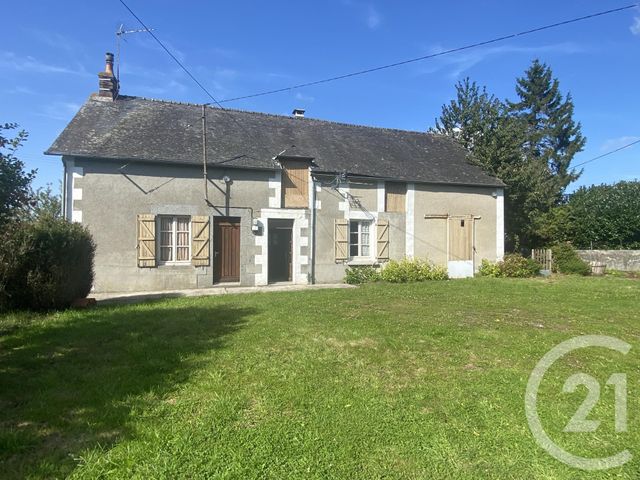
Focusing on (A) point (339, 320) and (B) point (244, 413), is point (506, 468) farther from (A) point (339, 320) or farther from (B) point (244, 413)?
(A) point (339, 320)

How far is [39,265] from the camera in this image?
764cm

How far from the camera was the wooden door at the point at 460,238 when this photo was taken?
15.3 m

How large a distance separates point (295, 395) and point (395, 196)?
38.2 ft

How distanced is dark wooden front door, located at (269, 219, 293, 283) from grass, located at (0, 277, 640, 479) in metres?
7.06

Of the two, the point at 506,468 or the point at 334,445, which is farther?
the point at 334,445

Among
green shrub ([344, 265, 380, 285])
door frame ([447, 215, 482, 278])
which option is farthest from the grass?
door frame ([447, 215, 482, 278])

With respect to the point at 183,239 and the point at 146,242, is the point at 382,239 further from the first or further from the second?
the point at 146,242

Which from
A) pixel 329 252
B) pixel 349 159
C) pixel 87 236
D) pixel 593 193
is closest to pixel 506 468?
pixel 87 236

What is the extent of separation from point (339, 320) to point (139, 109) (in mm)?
11264

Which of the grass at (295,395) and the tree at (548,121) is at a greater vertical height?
the tree at (548,121)

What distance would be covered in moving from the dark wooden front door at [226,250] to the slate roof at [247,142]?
5.99 feet

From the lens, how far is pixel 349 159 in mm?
14820

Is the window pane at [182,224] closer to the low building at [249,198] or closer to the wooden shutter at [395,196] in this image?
the low building at [249,198]

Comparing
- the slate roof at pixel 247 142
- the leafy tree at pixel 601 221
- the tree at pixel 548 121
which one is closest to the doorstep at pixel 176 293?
the slate roof at pixel 247 142
